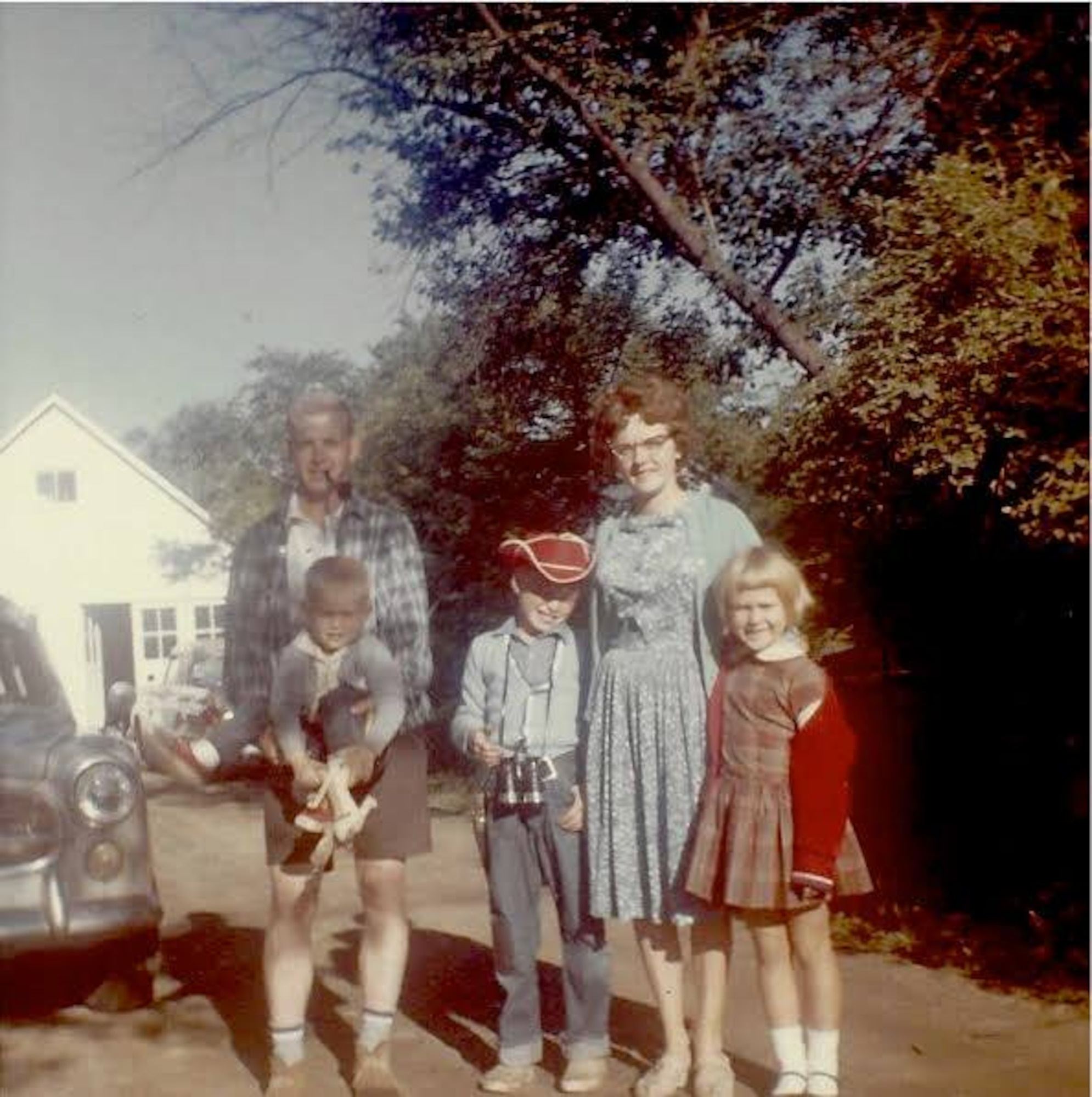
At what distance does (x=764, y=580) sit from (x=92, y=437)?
5.29ft

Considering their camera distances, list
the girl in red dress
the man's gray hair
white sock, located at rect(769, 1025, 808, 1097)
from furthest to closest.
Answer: the man's gray hair, white sock, located at rect(769, 1025, 808, 1097), the girl in red dress

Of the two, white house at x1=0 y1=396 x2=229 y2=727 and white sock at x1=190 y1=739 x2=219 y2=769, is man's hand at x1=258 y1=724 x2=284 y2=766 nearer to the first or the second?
white sock at x1=190 y1=739 x2=219 y2=769

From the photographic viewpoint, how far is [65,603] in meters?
3.34

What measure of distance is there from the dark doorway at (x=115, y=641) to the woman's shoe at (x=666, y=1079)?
1606 mm

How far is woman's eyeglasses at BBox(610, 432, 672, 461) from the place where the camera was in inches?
114

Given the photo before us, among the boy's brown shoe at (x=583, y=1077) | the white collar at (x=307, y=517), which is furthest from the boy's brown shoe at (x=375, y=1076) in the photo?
the white collar at (x=307, y=517)

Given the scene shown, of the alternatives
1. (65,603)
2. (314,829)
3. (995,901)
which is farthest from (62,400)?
(995,901)

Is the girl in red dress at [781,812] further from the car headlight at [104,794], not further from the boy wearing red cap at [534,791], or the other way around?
the car headlight at [104,794]

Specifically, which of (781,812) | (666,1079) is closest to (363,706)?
(781,812)

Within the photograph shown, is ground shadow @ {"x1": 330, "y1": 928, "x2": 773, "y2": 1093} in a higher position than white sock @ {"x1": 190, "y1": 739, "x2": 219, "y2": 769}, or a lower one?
lower

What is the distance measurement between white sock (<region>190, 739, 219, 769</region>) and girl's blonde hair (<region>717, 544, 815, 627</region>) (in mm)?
1203

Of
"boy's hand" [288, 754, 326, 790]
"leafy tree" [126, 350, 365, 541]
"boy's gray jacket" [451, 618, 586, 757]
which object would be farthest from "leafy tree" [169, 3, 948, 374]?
"boy's hand" [288, 754, 326, 790]

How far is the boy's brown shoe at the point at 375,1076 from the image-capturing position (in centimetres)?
283

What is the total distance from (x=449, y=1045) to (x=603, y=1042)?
0.48 meters
